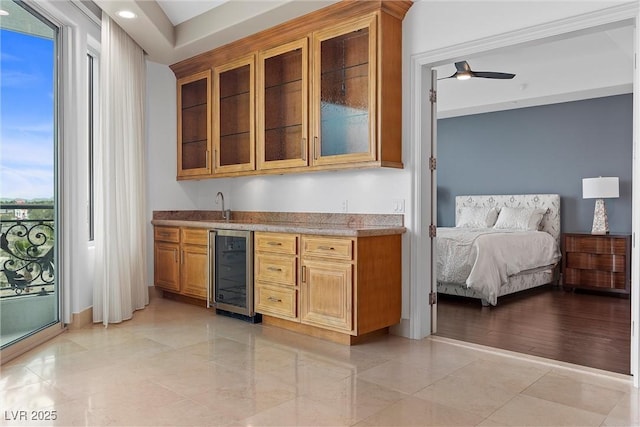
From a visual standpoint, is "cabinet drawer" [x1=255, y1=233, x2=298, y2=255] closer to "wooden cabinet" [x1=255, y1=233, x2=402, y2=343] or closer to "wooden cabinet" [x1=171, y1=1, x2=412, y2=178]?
"wooden cabinet" [x1=255, y1=233, x2=402, y2=343]

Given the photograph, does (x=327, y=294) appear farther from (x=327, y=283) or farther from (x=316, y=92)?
(x=316, y=92)

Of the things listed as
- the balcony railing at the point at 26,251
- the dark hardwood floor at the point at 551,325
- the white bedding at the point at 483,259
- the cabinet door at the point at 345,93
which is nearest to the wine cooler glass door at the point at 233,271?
the cabinet door at the point at 345,93

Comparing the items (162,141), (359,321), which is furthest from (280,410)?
(162,141)

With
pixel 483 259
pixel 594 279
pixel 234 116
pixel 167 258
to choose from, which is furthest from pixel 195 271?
pixel 594 279

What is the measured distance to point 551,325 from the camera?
4.33m

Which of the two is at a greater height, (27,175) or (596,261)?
(27,175)

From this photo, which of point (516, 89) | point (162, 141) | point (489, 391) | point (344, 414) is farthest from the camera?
point (516, 89)

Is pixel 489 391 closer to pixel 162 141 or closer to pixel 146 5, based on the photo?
pixel 146 5

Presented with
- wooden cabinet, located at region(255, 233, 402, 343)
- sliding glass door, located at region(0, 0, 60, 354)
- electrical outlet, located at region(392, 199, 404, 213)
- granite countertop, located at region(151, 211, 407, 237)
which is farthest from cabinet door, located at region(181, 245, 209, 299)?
electrical outlet, located at region(392, 199, 404, 213)

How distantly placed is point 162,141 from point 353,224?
8.72ft

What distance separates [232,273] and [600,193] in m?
4.75

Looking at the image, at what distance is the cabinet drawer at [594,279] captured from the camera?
5922 millimetres

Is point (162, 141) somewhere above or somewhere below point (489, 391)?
above

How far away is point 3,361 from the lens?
3219mm
